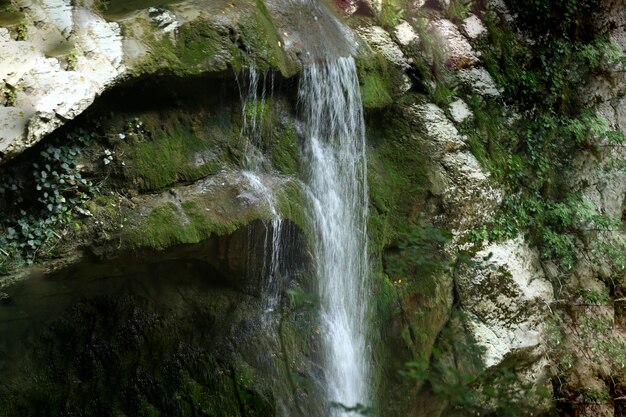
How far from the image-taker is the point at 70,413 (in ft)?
13.6

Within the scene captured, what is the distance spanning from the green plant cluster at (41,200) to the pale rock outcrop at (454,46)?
4253 millimetres

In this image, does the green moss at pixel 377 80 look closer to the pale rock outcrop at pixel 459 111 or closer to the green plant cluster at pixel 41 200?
the pale rock outcrop at pixel 459 111

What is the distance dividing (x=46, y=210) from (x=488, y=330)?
4.13 meters

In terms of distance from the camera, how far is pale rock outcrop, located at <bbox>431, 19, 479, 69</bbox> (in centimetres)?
673

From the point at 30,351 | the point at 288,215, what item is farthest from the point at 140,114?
the point at 30,351

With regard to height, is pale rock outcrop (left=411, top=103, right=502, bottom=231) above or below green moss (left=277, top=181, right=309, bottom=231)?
above

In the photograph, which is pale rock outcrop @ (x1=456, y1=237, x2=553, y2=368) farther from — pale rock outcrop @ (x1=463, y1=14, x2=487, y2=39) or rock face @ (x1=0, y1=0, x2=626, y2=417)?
pale rock outcrop @ (x1=463, y1=14, x2=487, y2=39)

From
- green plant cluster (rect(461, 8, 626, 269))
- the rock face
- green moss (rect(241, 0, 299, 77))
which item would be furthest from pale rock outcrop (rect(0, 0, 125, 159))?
green plant cluster (rect(461, 8, 626, 269))

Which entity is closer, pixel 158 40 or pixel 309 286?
pixel 158 40

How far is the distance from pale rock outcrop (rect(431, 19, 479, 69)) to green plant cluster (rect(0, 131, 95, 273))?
425 cm

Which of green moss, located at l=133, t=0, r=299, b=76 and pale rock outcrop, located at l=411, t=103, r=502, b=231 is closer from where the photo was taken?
green moss, located at l=133, t=0, r=299, b=76

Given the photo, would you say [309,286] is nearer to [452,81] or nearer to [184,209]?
[184,209]

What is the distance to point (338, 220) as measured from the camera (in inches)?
205

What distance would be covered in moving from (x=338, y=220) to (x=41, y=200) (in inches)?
93.2
